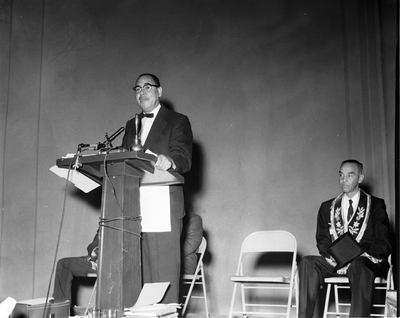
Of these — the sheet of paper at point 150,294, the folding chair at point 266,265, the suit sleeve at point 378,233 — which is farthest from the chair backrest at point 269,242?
the sheet of paper at point 150,294

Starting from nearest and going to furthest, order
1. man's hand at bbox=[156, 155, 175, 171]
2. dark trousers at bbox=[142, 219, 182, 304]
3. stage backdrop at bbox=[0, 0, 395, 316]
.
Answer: man's hand at bbox=[156, 155, 175, 171] → dark trousers at bbox=[142, 219, 182, 304] → stage backdrop at bbox=[0, 0, 395, 316]

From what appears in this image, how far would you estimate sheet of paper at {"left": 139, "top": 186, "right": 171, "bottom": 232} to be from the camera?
296cm

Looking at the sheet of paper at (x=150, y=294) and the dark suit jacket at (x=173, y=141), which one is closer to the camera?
the sheet of paper at (x=150, y=294)

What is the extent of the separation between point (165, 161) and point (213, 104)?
2630 millimetres

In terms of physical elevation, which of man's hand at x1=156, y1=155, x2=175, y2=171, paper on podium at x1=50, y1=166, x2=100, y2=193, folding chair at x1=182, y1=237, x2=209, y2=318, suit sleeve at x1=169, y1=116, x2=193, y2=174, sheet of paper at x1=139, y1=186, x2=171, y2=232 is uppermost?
suit sleeve at x1=169, y1=116, x2=193, y2=174

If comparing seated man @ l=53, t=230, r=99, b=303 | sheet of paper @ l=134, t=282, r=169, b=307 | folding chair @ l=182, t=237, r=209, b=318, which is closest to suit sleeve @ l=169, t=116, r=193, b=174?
sheet of paper @ l=134, t=282, r=169, b=307

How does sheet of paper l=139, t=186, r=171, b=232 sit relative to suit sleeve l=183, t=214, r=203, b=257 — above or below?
above

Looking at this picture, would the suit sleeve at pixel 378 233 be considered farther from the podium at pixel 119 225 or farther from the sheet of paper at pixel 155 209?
the podium at pixel 119 225

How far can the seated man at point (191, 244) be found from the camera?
14.4ft

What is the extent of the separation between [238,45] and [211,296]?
257cm

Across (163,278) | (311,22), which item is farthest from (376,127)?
(163,278)

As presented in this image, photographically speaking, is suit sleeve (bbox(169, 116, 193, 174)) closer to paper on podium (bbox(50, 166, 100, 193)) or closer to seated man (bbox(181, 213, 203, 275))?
paper on podium (bbox(50, 166, 100, 193))

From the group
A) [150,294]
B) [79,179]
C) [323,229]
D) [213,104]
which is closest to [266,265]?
[323,229]

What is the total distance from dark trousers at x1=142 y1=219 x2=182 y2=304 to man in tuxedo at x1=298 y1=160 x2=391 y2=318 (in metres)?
1.26
